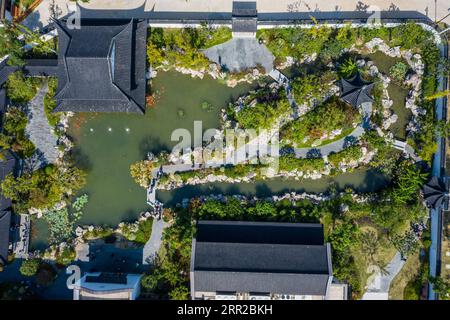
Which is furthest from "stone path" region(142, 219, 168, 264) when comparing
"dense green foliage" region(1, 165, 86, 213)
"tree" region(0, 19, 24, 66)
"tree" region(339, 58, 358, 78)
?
"tree" region(339, 58, 358, 78)

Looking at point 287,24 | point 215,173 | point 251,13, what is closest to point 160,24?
point 251,13

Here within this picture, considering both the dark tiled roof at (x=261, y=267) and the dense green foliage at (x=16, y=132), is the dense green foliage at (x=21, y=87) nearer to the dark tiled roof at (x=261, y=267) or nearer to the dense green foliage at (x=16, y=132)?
the dense green foliage at (x=16, y=132)

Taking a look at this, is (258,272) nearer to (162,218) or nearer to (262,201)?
(262,201)

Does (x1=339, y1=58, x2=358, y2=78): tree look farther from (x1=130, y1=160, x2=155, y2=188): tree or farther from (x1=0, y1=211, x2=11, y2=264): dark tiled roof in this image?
(x1=0, y1=211, x2=11, y2=264): dark tiled roof

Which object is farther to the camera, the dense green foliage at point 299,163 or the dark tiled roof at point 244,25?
the dense green foliage at point 299,163

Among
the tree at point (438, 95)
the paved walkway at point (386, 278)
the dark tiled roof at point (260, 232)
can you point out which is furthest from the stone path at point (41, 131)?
the tree at point (438, 95)

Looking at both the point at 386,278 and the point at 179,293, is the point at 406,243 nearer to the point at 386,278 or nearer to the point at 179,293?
the point at 386,278
